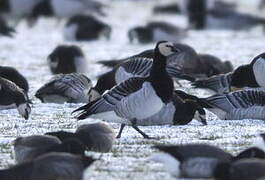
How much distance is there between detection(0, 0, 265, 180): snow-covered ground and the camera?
9.77 m

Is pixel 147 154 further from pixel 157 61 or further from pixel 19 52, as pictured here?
pixel 19 52

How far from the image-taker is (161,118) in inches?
492

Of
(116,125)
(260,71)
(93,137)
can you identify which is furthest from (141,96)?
(260,71)

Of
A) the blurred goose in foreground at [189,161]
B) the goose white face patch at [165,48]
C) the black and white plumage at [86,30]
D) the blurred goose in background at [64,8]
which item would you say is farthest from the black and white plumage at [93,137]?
the blurred goose in background at [64,8]

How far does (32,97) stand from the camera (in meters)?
15.8

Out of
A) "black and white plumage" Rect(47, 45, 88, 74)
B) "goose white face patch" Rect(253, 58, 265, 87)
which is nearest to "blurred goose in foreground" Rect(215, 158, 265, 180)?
"goose white face patch" Rect(253, 58, 265, 87)

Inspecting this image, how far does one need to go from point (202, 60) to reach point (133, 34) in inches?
314

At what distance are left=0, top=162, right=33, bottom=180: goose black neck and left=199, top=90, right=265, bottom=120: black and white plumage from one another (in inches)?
196

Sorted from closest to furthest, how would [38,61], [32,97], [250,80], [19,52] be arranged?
[250,80]
[32,97]
[38,61]
[19,52]

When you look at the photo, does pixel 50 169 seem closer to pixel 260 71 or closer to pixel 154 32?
pixel 260 71

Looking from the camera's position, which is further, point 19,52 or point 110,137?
point 19,52

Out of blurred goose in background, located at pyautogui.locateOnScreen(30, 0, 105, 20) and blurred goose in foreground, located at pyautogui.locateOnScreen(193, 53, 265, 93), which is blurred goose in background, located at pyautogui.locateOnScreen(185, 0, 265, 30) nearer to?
blurred goose in background, located at pyautogui.locateOnScreen(30, 0, 105, 20)

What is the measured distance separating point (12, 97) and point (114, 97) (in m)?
2.53

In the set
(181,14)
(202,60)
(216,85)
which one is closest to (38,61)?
(202,60)
